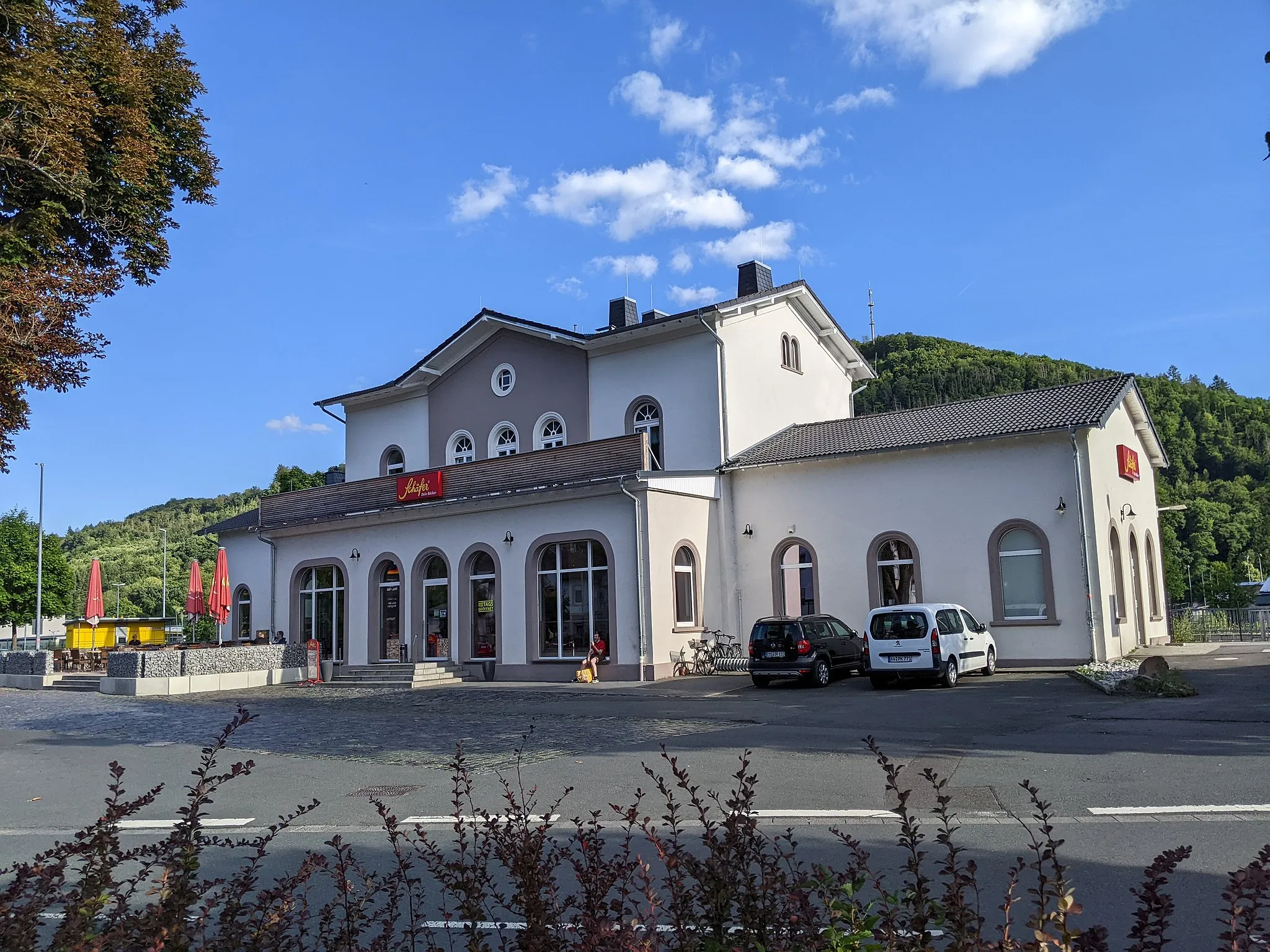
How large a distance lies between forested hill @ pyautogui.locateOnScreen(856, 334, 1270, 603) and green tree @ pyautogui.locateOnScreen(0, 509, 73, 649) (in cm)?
5363

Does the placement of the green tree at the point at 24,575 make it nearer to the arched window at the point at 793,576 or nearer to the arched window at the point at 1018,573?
the arched window at the point at 793,576

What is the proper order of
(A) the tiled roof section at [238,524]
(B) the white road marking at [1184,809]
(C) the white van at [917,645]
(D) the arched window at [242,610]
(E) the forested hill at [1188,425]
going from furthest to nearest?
1. (E) the forested hill at [1188,425]
2. (A) the tiled roof section at [238,524]
3. (D) the arched window at [242,610]
4. (C) the white van at [917,645]
5. (B) the white road marking at [1184,809]

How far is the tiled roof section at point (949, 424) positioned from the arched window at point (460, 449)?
880cm

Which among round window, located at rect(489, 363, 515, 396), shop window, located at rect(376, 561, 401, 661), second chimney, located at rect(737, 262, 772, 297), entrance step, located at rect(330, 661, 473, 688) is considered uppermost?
second chimney, located at rect(737, 262, 772, 297)

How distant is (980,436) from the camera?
837 inches

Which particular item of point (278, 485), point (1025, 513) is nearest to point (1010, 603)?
point (1025, 513)

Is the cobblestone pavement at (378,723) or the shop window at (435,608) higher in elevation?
the shop window at (435,608)

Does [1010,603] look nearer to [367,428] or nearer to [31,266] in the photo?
[31,266]

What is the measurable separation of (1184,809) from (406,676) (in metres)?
19.0

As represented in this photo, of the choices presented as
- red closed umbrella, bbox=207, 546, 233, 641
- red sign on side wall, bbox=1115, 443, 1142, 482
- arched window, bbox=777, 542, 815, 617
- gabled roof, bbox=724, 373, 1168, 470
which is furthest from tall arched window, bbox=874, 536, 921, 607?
red closed umbrella, bbox=207, 546, 233, 641

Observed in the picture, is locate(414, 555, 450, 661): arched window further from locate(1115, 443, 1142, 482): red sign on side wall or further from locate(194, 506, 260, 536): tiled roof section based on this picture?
locate(1115, 443, 1142, 482): red sign on side wall

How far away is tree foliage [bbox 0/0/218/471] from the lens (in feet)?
37.6

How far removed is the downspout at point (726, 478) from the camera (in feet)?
80.6

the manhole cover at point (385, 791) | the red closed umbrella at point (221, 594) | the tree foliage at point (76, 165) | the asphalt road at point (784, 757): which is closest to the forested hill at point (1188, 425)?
the red closed umbrella at point (221, 594)
